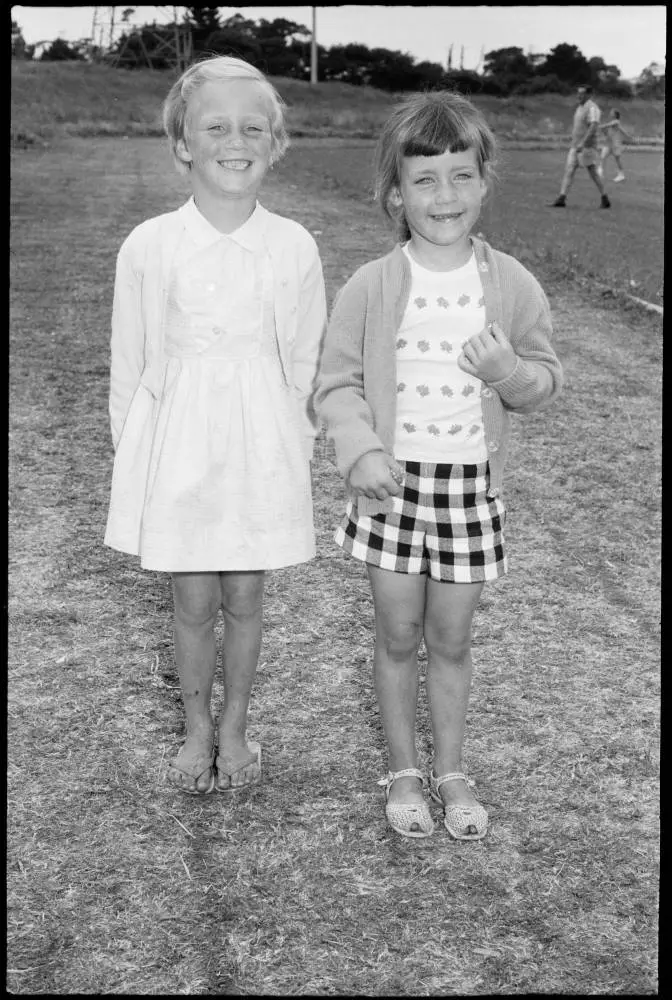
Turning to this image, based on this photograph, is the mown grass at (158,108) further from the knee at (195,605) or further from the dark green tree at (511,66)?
the knee at (195,605)

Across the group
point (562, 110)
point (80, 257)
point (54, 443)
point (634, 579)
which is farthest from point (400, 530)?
point (562, 110)

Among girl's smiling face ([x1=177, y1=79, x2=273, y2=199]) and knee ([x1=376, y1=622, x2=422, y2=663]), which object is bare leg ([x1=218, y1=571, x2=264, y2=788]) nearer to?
knee ([x1=376, y1=622, x2=422, y2=663])

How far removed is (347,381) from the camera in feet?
8.14

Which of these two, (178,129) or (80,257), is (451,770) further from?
(80,257)

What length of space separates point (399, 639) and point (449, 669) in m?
0.15

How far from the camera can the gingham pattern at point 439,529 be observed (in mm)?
2506

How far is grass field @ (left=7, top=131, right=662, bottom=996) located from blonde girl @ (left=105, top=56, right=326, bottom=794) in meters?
0.56

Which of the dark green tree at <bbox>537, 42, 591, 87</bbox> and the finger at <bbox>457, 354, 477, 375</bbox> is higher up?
the dark green tree at <bbox>537, 42, 591, 87</bbox>

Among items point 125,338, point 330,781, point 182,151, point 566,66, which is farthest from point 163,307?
point 566,66

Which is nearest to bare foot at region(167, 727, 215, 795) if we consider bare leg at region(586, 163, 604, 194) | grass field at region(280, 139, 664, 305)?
grass field at region(280, 139, 664, 305)

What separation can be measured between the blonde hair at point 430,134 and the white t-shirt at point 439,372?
176mm

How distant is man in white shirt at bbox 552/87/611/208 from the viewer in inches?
569

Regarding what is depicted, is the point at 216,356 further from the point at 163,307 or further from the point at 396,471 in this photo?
the point at 396,471

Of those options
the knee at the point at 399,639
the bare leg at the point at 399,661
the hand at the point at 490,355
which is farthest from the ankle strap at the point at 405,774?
the hand at the point at 490,355
